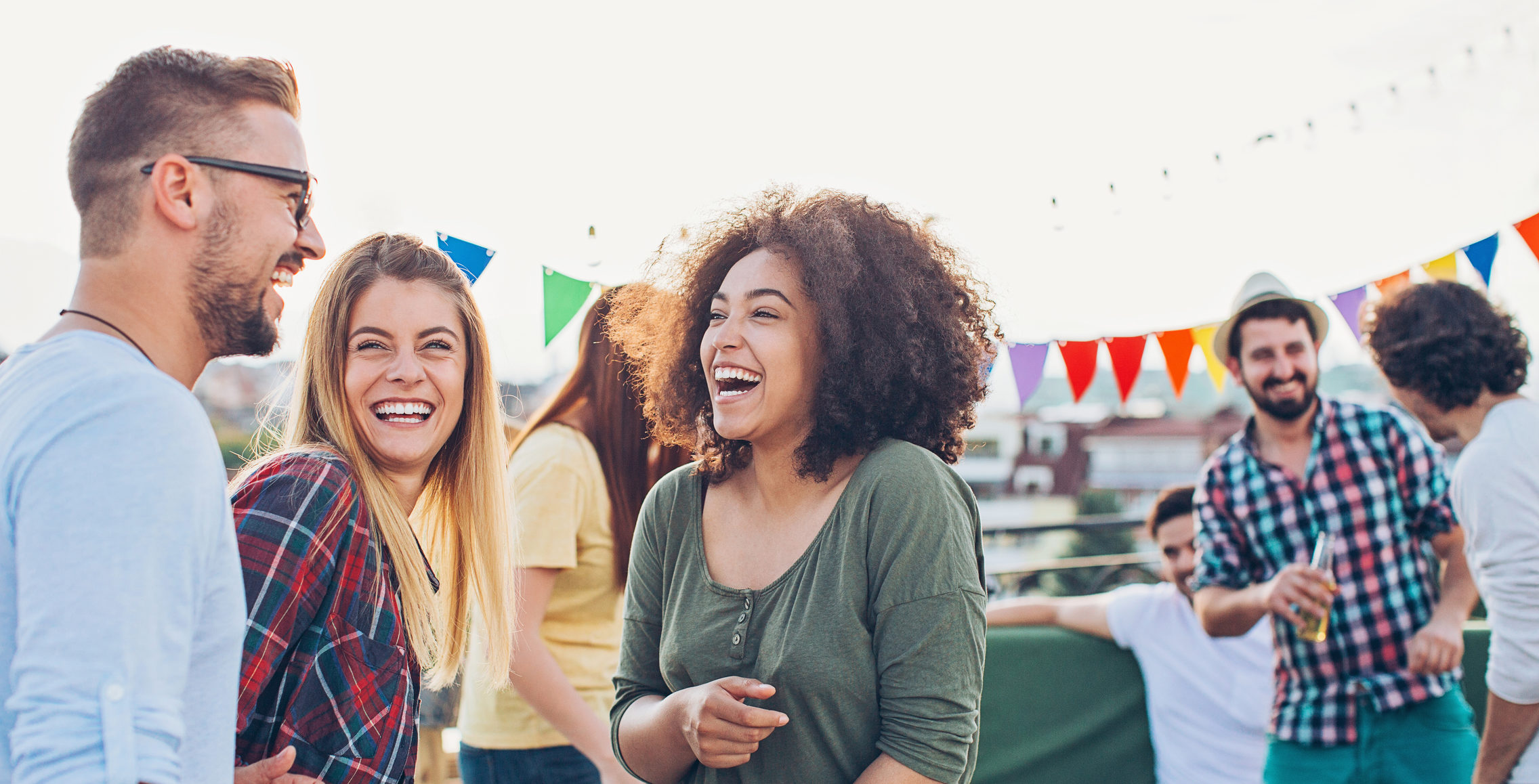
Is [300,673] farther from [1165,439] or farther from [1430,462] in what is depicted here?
[1165,439]

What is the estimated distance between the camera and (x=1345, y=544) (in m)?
2.64

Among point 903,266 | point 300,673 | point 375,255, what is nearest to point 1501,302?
point 903,266

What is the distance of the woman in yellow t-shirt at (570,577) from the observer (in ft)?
7.04

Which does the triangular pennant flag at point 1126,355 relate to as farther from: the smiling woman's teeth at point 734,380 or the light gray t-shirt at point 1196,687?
the smiling woman's teeth at point 734,380

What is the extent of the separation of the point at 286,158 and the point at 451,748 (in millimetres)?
4037

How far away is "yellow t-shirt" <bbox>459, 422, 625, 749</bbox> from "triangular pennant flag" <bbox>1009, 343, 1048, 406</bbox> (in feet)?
7.31

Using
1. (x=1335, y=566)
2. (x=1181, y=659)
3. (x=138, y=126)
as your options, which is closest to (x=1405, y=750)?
(x=1335, y=566)

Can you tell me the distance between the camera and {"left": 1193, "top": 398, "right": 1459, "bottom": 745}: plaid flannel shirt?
8.35ft

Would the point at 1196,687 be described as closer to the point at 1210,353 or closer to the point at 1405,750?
the point at 1405,750

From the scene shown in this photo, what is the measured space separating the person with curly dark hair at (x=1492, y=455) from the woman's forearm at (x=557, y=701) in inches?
77.1

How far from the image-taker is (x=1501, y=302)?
266 centimetres

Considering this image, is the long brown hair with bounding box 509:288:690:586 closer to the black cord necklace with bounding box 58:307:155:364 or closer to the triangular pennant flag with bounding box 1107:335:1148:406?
the black cord necklace with bounding box 58:307:155:364

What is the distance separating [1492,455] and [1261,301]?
816 millimetres

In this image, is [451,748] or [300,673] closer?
[300,673]
